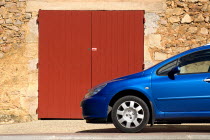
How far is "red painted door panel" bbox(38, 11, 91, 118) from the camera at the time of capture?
47.0 ft

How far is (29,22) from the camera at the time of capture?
1441 cm

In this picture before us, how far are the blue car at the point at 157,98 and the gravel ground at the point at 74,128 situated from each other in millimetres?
869

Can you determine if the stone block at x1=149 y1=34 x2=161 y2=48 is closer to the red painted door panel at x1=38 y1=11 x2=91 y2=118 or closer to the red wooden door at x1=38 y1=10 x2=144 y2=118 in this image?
the red wooden door at x1=38 y1=10 x2=144 y2=118

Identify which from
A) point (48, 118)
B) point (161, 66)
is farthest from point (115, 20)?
point (161, 66)

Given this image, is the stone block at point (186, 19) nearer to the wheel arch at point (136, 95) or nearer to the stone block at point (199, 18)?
the stone block at point (199, 18)

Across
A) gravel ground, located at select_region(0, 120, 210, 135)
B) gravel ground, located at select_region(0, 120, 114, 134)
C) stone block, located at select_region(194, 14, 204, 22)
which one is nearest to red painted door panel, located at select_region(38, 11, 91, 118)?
gravel ground, located at select_region(0, 120, 114, 134)

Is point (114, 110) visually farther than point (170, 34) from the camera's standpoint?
No

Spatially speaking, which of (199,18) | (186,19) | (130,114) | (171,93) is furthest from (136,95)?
(199,18)

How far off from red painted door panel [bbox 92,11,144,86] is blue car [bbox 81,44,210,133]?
3837 millimetres

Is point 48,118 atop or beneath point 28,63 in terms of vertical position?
beneath

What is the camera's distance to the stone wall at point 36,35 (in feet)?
46.6

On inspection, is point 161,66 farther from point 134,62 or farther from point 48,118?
point 48,118

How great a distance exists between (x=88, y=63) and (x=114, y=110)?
423cm

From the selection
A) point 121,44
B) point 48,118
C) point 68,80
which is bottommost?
point 48,118
